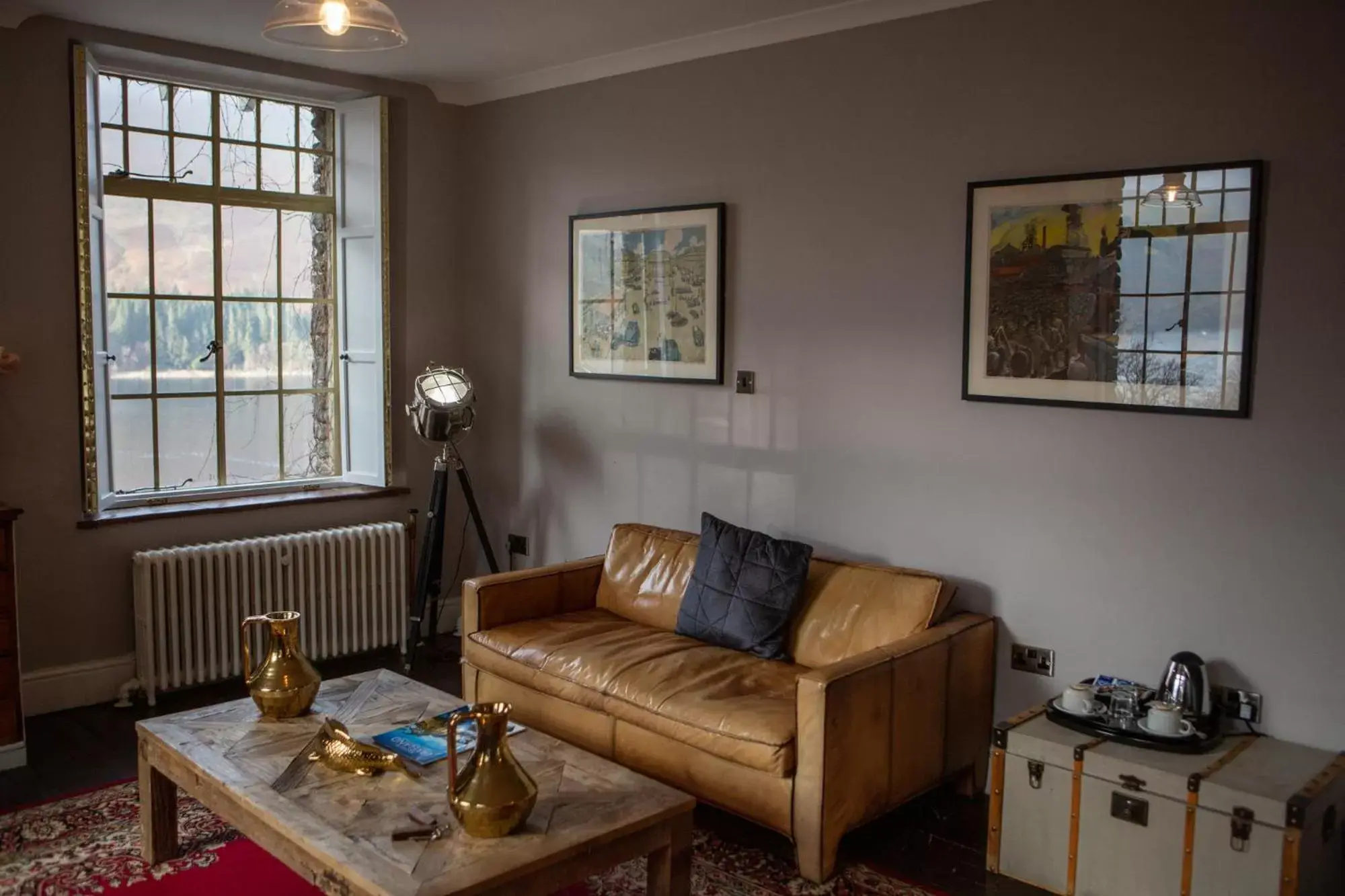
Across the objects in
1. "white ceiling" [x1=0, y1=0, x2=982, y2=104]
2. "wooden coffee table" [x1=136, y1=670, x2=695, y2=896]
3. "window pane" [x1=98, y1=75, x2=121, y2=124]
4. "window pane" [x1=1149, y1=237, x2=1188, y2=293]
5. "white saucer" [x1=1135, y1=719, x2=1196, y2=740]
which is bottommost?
"wooden coffee table" [x1=136, y1=670, x2=695, y2=896]

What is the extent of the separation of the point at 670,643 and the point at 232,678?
205cm

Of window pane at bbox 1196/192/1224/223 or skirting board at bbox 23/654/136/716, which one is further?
skirting board at bbox 23/654/136/716

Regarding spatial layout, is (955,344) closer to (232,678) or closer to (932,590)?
(932,590)

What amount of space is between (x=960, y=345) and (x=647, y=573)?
1.42 metres

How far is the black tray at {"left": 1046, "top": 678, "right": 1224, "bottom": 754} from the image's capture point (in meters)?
2.88

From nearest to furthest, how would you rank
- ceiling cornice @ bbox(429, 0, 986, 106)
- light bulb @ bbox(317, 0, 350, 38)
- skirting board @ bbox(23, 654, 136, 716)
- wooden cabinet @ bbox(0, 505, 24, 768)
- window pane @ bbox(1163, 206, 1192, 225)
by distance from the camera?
light bulb @ bbox(317, 0, 350, 38) < window pane @ bbox(1163, 206, 1192, 225) < wooden cabinet @ bbox(0, 505, 24, 768) < ceiling cornice @ bbox(429, 0, 986, 106) < skirting board @ bbox(23, 654, 136, 716)

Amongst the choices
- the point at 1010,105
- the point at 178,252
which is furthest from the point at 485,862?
the point at 178,252

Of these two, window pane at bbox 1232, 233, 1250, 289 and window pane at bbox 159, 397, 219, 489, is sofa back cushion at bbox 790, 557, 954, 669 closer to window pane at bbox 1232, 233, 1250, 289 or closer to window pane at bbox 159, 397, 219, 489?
window pane at bbox 1232, 233, 1250, 289

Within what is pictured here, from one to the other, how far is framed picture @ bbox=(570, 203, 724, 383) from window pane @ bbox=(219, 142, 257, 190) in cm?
142

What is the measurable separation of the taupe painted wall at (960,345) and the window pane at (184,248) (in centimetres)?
131

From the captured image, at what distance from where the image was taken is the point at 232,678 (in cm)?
464

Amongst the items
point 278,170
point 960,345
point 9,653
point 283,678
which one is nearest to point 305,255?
point 278,170

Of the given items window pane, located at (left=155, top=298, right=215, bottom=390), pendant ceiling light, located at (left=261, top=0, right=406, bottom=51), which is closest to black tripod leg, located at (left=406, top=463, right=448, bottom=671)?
window pane, located at (left=155, top=298, right=215, bottom=390)


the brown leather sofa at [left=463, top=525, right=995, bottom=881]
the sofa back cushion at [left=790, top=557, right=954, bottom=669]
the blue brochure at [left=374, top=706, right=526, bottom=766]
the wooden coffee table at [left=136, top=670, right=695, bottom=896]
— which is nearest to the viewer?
the wooden coffee table at [left=136, top=670, right=695, bottom=896]
